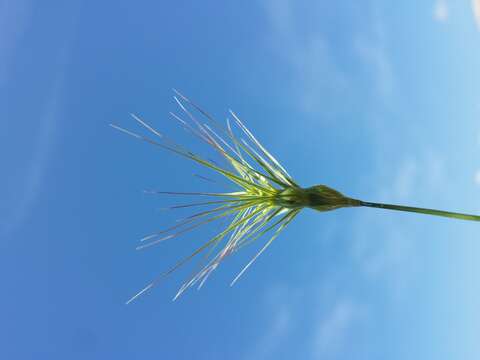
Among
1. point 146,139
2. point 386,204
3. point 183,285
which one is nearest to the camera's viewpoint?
point 386,204

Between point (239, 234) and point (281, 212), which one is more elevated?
point (281, 212)

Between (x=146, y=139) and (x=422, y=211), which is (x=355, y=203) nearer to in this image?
(x=422, y=211)

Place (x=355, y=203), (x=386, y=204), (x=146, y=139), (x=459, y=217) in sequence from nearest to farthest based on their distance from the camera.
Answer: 1. (x=459, y=217)
2. (x=386, y=204)
3. (x=355, y=203)
4. (x=146, y=139)

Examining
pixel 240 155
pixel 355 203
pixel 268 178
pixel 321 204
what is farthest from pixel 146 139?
pixel 355 203

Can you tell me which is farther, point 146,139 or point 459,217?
point 146,139

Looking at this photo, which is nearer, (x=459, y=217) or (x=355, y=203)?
(x=459, y=217)

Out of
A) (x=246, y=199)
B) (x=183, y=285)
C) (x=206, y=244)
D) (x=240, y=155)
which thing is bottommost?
(x=183, y=285)

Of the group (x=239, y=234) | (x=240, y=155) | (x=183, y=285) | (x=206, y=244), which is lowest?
(x=183, y=285)

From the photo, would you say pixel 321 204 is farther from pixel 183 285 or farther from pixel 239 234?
pixel 183 285

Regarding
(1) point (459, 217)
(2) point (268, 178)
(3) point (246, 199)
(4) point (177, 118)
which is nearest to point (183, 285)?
(3) point (246, 199)
